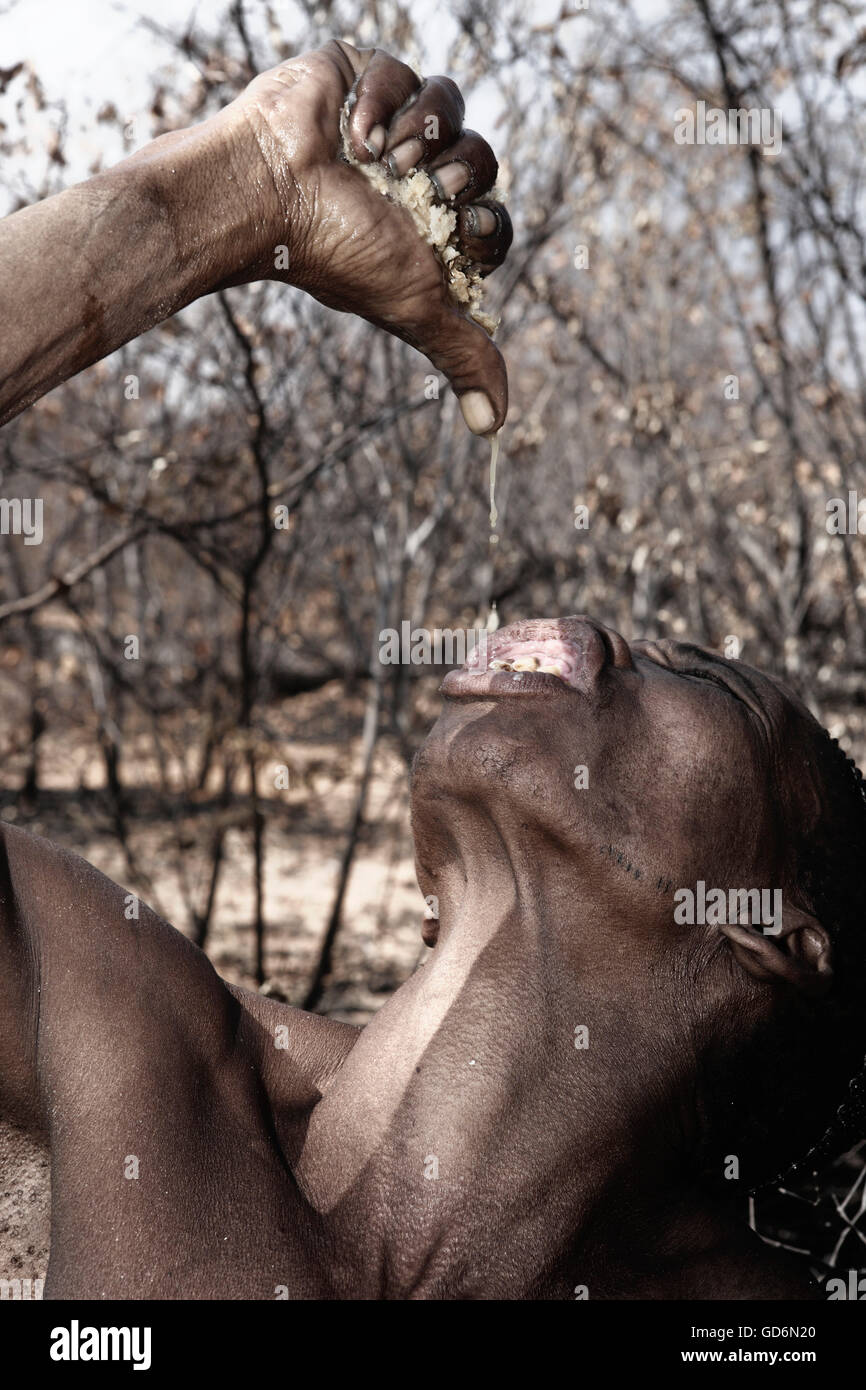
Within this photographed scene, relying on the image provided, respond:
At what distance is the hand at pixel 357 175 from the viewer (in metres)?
1.75

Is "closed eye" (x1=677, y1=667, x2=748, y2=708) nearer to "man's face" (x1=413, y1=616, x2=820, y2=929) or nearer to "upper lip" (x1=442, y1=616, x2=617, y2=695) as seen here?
"man's face" (x1=413, y1=616, x2=820, y2=929)

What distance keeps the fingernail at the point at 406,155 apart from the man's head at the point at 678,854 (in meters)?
0.79

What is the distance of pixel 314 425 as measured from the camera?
712 cm

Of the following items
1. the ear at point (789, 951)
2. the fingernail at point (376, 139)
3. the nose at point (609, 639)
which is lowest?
the ear at point (789, 951)

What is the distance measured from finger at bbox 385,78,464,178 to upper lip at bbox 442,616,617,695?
78 cm

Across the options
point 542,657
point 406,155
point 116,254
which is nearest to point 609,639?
point 542,657

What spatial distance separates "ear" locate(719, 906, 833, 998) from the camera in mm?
2055

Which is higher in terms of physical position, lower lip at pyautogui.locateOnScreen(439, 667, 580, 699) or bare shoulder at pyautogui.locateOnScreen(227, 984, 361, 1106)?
lower lip at pyautogui.locateOnScreen(439, 667, 580, 699)

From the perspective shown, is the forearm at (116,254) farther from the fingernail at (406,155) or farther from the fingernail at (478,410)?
the fingernail at (478,410)

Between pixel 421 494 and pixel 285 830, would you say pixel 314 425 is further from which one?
pixel 285 830

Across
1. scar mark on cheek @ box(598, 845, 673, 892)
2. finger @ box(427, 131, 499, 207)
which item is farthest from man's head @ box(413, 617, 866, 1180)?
finger @ box(427, 131, 499, 207)

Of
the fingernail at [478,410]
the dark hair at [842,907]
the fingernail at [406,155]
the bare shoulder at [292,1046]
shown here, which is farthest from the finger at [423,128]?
the bare shoulder at [292,1046]

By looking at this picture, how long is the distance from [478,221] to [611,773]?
2.79 feet

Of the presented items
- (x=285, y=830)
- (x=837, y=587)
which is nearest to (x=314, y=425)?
(x=837, y=587)
